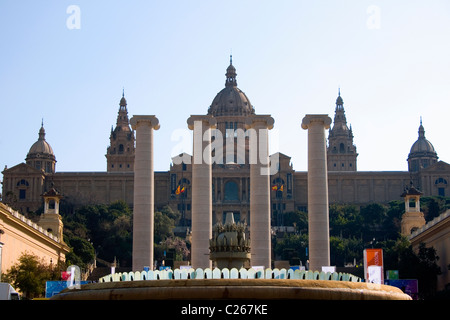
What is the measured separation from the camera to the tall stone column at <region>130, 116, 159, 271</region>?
67.7 metres

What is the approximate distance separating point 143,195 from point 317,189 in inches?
545

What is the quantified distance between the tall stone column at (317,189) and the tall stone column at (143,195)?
1252cm

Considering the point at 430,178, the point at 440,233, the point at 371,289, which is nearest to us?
the point at 371,289

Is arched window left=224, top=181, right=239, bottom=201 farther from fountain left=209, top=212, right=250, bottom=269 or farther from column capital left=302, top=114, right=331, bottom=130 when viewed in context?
fountain left=209, top=212, right=250, bottom=269

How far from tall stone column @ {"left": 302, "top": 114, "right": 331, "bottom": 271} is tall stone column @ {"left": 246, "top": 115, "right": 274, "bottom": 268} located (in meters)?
3.35

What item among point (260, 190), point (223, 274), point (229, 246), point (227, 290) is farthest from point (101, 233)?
point (227, 290)

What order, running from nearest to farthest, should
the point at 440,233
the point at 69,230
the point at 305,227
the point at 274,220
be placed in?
1. the point at 440,233
2. the point at 69,230
3. the point at 305,227
4. the point at 274,220

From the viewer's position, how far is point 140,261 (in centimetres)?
6719

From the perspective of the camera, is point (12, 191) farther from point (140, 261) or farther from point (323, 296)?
point (323, 296)

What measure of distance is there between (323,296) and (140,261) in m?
41.1

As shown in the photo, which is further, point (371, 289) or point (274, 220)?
point (274, 220)

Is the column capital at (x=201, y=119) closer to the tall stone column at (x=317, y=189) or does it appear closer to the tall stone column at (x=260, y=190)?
the tall stone column at (x=260, y=190)
